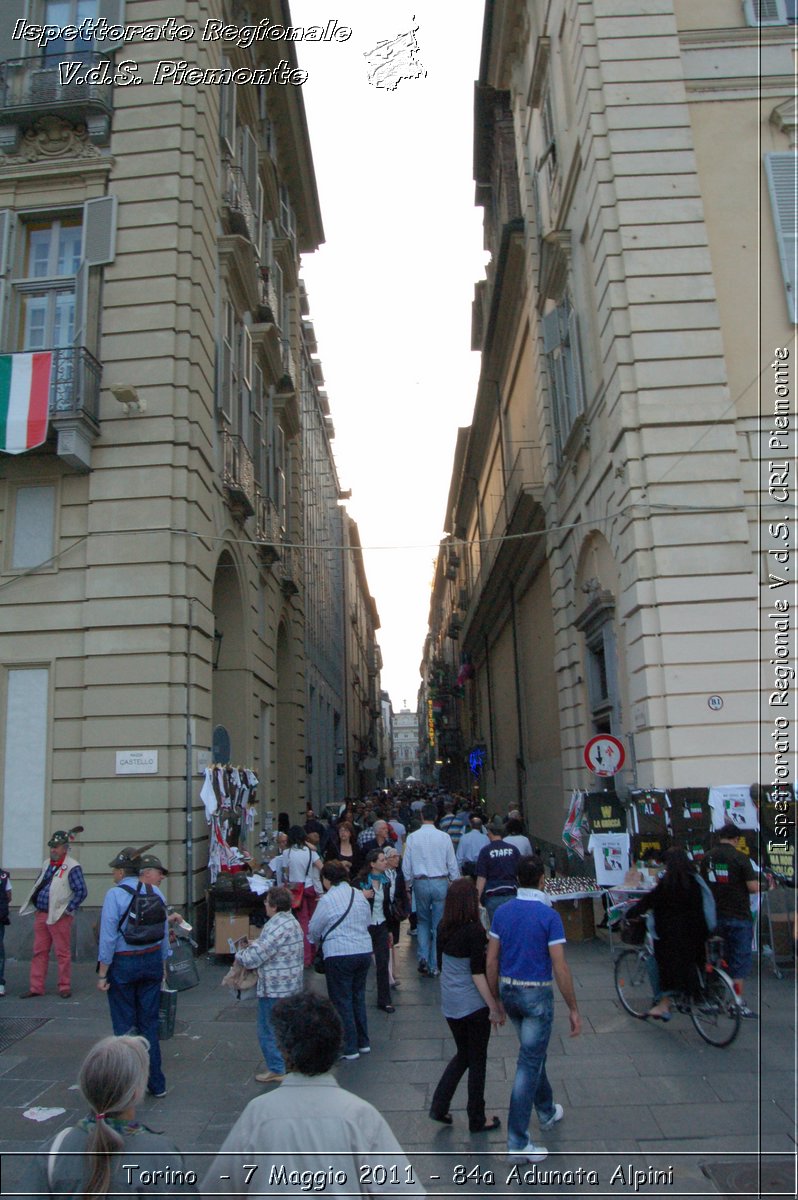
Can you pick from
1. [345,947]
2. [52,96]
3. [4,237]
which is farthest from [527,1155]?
[52,96]

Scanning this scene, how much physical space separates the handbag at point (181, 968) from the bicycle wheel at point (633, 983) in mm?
4206

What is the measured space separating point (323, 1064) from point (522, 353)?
20.7 metres

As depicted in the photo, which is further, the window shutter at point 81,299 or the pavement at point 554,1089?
the window shutter at point 81,299

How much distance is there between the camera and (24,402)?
42.1 ft

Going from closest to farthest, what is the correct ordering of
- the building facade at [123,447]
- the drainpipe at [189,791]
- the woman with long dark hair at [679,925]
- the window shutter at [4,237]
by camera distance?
the woman with long dark hair at [679,925] → the drainpipe at [189,791] → the building facade at [123,447] → the window shutter at [4,237]

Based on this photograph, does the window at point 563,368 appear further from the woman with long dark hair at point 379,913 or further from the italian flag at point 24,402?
the woman with long dark hair at point 379,913

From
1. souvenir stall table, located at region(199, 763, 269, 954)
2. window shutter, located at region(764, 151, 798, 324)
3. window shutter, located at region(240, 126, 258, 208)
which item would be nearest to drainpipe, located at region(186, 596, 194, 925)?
Result: souvenir stall table, located at region(199, 763, 269, 954)

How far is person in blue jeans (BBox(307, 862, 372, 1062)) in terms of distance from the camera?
7.37 meters

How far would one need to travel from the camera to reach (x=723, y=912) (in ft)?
26.1

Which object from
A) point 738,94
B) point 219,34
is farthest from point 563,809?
point 219,34

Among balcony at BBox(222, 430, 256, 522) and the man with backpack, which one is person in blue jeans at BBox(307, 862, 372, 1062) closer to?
the man with backpack

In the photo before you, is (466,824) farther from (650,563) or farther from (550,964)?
(550,964)

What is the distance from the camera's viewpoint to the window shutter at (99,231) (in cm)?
1376

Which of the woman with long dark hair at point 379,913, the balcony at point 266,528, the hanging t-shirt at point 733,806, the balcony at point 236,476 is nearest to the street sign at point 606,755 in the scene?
the hanging t-shirt at point 733,806
